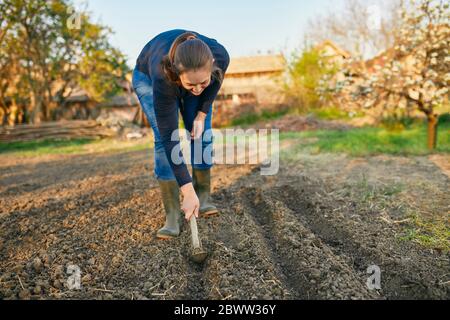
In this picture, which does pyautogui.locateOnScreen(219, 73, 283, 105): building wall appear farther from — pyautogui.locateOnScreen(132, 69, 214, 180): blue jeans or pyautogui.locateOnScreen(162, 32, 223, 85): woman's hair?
pyautogui.locateOnScreen(162, 32, 223, 85): woman's hair

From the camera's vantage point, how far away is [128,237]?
214 centimetres

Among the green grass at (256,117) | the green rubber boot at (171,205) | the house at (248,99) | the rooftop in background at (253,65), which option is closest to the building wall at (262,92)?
the house at (248,99)

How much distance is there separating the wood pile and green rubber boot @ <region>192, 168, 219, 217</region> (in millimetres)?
8713

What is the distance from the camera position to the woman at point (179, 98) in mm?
1542

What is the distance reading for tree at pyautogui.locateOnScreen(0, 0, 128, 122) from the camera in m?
10.4

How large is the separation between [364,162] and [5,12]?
9962 millimetres

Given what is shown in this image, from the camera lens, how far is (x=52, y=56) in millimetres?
11250

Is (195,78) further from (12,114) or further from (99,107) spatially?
(99,107)

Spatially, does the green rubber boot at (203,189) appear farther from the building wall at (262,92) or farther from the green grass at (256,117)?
the building wall at (262,92)

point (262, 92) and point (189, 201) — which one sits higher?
point (262, 92)

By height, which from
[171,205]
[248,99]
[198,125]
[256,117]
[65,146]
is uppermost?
[248,99]

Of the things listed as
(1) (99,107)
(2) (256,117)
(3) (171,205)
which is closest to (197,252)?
(3) (171,205)

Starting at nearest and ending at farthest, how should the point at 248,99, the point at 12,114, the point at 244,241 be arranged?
the point at 244,241 < the point at 12,114 < the point at 248,99

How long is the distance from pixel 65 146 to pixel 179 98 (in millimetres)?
7674
